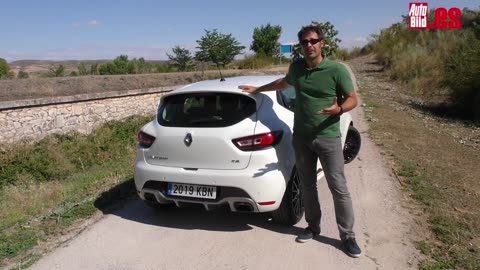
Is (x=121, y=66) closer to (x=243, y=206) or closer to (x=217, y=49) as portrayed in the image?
(x=217, y=49)

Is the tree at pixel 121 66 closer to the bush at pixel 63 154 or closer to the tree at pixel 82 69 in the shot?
the tree at pixel 82 69

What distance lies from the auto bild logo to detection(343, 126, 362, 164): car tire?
92.1ft

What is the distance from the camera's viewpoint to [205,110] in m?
4.35

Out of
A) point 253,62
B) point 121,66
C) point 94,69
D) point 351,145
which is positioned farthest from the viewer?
point 253,62

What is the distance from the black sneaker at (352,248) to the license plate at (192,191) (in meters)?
1.33

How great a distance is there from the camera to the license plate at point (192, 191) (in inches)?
163

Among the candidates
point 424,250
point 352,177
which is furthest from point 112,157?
point 424,250

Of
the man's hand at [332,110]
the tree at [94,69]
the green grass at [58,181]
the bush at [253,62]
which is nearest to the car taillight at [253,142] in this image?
the man's hand at [332,110]

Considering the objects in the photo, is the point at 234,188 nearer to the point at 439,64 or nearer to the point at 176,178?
the point at 176,178

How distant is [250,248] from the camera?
4.04m

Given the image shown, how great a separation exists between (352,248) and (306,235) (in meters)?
0.50

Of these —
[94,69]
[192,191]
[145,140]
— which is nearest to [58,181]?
[145,140]

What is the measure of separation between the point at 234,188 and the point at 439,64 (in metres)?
20.9

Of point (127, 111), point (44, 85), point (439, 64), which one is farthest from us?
point (439, 64)
